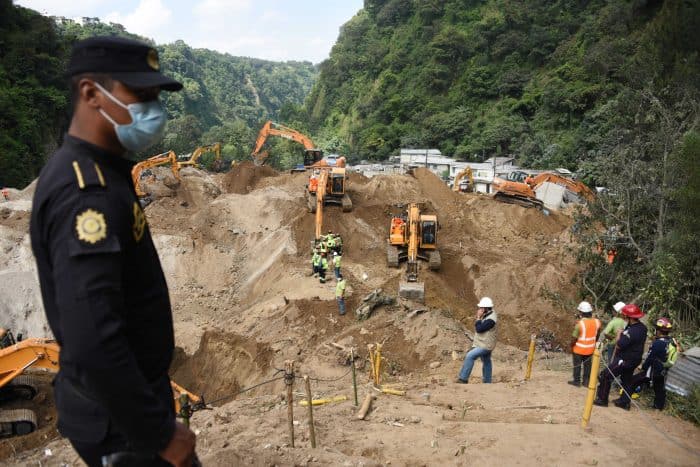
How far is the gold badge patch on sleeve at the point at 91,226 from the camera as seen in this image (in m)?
1.35

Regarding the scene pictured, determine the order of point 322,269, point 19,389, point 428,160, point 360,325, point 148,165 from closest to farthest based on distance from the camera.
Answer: point 19,389
point 360,325
point 322,269
point 148,165
point 428,160

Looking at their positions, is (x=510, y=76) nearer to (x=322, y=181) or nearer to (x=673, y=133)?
(x=322, y=181)

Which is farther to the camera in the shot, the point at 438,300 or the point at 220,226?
the point at 220,226

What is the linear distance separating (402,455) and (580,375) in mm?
4053

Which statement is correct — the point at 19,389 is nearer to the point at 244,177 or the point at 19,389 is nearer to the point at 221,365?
the point at 221,365

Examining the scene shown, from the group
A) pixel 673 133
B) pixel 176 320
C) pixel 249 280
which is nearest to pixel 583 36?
pixel 673 133

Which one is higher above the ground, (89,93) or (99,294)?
(89,93)

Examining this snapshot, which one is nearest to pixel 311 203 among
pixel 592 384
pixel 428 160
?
pixel 592 384

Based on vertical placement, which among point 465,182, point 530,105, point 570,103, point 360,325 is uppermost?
point 530,105

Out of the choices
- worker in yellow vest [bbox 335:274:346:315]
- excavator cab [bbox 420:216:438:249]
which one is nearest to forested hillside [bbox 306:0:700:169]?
excavator cab [bbox 420:216:438:249]

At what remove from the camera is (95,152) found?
59.6 inches

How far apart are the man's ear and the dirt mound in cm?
2804

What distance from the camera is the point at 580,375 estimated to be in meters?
7.60

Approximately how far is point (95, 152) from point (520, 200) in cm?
2314
